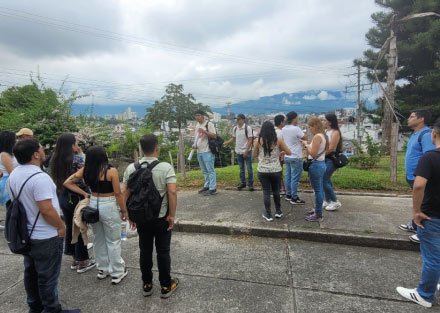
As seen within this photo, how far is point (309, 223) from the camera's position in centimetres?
375

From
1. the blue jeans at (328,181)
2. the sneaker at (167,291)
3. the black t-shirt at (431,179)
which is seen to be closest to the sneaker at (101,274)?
the sneaker at (167,291)

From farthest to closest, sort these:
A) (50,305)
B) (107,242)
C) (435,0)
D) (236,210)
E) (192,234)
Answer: (435,0)
(236,210)
(192,234)
(107,242)
(50,305)

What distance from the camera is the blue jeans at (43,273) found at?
2037 mm

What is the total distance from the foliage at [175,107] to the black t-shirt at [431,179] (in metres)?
5.54

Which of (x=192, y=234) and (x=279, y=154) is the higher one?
(x=279, y=154)

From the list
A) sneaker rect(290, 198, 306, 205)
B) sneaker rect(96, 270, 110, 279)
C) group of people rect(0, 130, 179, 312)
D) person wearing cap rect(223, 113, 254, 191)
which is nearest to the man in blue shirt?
sneaker rect(290, 198, 306, 205)

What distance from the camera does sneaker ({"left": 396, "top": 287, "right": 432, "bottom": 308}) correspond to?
2193mm

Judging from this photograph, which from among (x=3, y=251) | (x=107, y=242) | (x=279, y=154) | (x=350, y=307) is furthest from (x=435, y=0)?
(x=3, y=251)

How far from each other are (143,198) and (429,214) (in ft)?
8.42

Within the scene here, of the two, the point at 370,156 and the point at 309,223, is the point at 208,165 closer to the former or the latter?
the point at 309,223

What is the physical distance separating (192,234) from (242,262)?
1130 mm

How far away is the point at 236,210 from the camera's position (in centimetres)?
446

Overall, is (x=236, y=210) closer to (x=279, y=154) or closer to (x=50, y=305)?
(x=279, y=154)

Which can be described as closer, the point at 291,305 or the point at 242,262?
the point at 291,305
